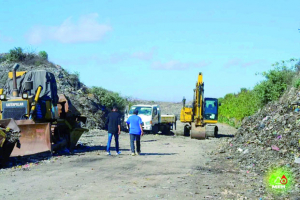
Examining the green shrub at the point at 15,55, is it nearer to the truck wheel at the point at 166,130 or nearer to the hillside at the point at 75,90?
the hillside at the point at 75,90

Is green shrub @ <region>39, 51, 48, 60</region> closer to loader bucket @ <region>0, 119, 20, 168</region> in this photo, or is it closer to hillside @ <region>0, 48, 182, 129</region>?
hillside @ <region>0, 48, 182, 129</region>

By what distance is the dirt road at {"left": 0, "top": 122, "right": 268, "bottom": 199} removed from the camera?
958 cm

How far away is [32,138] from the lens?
16.1 meters

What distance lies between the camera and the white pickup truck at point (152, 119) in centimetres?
3450

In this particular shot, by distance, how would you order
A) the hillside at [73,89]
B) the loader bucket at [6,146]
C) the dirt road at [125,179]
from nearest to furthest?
the dirt road at [125,179] < the loader bucket at [6,146] < the hillside at [73,89]

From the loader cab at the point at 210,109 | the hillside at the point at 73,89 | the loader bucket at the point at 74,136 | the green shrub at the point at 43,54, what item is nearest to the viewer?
the loader bucket at the point at 74,136

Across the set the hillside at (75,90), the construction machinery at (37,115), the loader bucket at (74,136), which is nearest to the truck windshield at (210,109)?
the hillside at (75,90)

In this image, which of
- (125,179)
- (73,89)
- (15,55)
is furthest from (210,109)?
(15,55)

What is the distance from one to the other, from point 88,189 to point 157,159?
6.56 metres

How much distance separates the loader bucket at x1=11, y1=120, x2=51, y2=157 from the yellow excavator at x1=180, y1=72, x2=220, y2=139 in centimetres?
1633

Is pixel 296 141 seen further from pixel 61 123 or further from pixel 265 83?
pixel 265 83

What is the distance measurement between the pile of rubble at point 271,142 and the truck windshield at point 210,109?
1064 centimetres

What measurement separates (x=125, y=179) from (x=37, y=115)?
7762mm
